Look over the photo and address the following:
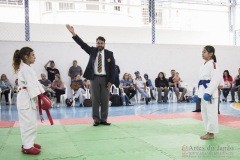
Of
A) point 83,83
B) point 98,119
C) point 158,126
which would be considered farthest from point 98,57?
point 83,83

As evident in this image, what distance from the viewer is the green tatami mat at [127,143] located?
11.1ft

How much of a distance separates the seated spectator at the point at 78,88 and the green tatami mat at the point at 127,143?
4623 mm

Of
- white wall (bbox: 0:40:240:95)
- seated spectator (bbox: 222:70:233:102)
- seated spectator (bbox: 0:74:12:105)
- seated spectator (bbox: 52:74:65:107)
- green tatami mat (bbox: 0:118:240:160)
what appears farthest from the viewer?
seated spectator (bbox: 222:70:233:102)

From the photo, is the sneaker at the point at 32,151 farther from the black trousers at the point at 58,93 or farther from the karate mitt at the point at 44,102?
the black trousers at the point at 58,93

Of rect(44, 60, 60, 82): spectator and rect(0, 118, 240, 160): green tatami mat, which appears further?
rect(44, 60, 60, 82): spectator

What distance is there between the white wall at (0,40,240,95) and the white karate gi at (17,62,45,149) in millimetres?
7992

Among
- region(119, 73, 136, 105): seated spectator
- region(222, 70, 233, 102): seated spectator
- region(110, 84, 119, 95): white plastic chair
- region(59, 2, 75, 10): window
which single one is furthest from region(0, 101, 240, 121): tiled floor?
region(59, 2, 75, 10): window

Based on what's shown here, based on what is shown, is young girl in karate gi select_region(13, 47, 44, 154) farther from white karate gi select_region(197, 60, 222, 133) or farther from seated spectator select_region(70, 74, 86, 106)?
seated spectator select_region(70, 74, 86, 106)

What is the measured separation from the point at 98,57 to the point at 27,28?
677 centimetres

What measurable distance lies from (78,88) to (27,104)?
6.95 metres

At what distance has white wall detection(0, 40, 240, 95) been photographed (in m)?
11.2

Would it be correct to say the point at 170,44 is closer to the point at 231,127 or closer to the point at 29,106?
the point at 231,127

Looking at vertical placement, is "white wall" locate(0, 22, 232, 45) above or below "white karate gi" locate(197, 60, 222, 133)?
above

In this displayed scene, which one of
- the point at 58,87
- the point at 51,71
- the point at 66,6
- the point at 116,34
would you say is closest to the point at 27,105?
the point at 58,87
